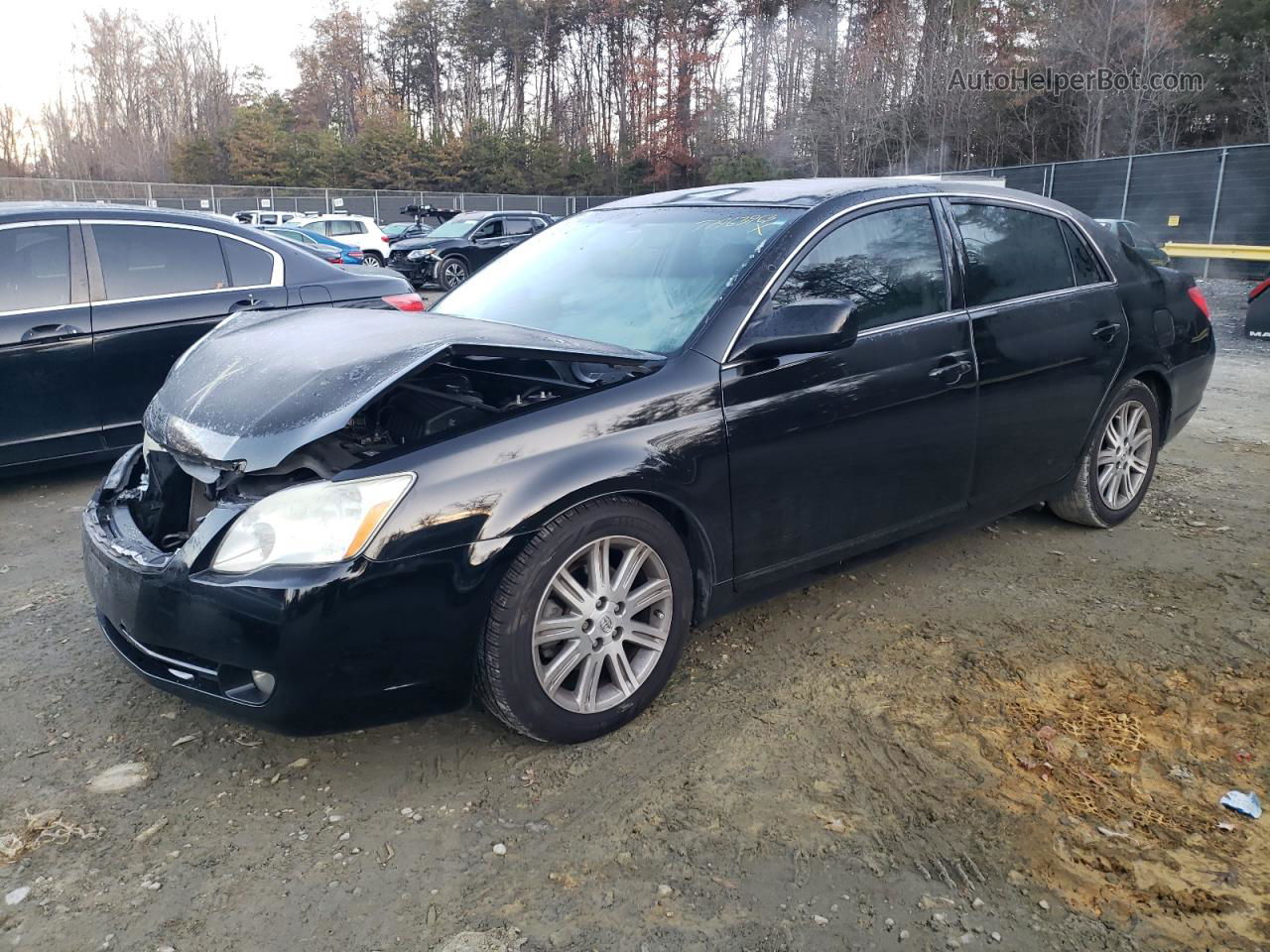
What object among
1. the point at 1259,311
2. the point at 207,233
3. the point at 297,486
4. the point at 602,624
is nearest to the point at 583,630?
the point at 602,624

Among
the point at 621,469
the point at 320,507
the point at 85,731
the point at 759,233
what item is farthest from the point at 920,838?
the point at 85,731

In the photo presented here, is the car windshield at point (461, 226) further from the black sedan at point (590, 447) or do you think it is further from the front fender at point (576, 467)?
the front fender at point (576, 467)

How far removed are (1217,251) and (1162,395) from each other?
56.7 ft

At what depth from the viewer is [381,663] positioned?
8.11 feet

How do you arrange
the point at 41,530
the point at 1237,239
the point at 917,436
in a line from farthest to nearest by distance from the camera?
1. the point at 1237,239
2. the point at 41,530
3. the point at 917,436

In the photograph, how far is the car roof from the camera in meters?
3.56

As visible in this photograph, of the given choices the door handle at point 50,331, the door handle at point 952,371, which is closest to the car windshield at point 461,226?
the door handle at point 50,331

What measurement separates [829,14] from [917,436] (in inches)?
1804

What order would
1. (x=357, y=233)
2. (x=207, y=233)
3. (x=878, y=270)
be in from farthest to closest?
(x=357, y=233)
(x=207, y=233)
(x=878, y=270)

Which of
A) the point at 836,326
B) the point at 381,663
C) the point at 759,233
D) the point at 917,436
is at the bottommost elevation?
the point at 381,663


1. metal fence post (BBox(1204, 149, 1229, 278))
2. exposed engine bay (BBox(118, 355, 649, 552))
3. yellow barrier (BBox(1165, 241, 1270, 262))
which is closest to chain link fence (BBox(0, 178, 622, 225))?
yellow barrier (BBox(1165, 241, 1270, 262))

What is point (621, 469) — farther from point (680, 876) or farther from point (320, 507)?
point (680, 876)

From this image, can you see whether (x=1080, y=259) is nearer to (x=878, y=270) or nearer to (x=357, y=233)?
(x=878, y=270)

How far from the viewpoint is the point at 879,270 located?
11.6 feet
